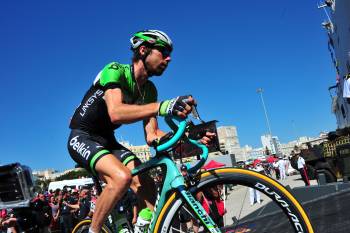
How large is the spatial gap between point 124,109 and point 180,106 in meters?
0.46

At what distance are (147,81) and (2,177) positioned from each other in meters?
3.25

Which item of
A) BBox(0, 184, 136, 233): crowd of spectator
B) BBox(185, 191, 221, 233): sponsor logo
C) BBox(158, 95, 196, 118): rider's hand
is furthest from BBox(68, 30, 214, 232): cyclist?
BBox(0, 184, 136, 233): crowd of spectator

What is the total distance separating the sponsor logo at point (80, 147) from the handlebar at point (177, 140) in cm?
65

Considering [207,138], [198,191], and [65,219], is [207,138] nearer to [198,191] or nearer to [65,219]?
[198,191]

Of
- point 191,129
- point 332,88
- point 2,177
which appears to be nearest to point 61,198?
point 2,177

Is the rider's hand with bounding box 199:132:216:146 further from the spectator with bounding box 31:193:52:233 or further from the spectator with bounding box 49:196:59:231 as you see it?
the spectator with bounding box 49:196:59:231

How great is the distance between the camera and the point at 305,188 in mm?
8641

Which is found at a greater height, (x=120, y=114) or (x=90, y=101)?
(x=90, y=101)

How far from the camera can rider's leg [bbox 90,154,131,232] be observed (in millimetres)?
2941

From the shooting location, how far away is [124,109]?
2.94 meters

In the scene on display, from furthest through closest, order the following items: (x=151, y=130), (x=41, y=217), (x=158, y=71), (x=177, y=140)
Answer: (x=41, y=217), (x=151, y=130), (x=158, y=71), (x=177, y=140)

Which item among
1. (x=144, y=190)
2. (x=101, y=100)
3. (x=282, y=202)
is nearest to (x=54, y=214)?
(x=144, y=190)

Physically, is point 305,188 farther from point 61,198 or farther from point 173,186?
point 61,198

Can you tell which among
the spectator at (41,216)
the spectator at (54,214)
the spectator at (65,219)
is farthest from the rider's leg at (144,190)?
the spectator at (54,214)
